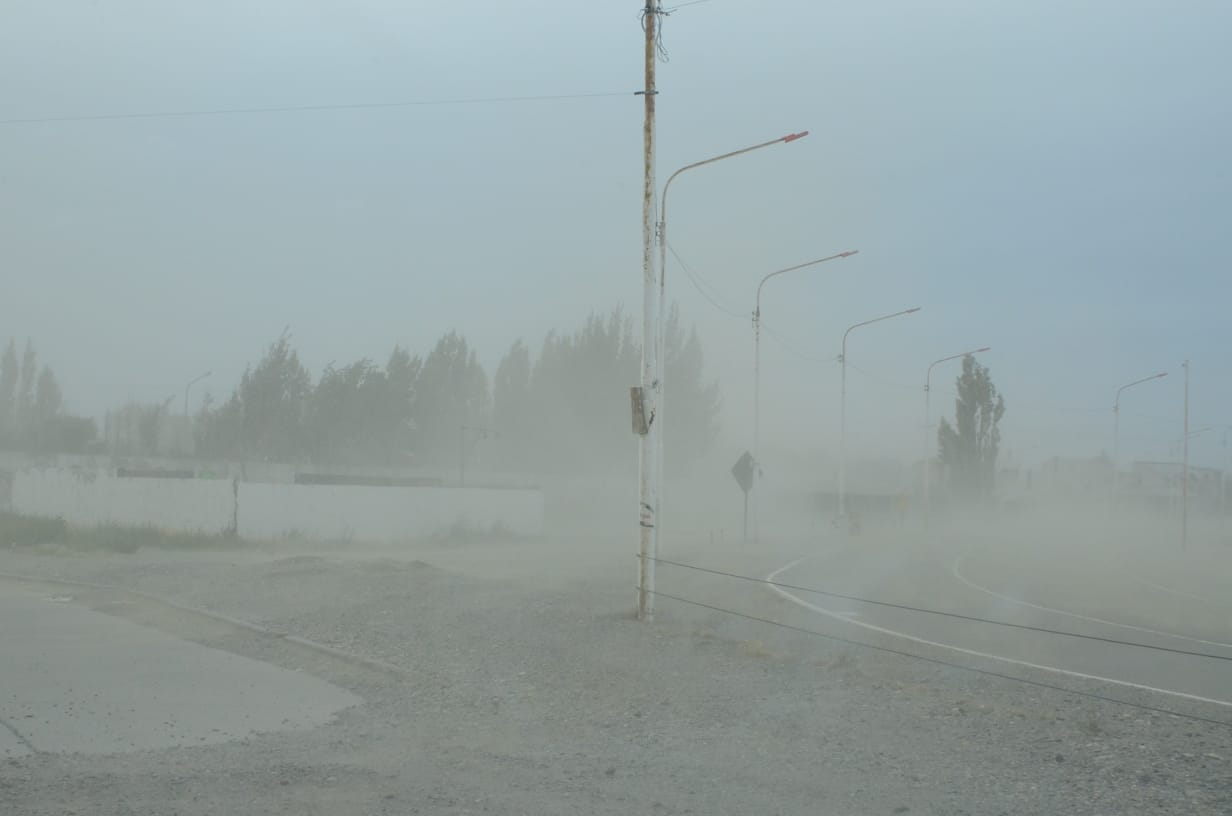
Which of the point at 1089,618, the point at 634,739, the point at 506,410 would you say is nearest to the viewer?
the point at 634,739

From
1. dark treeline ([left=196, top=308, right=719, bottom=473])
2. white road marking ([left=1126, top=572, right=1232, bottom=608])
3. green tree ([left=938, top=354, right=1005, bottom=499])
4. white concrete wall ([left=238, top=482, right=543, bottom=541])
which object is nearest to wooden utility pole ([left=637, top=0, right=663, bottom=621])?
white road marking ([left=1126, top=572, right=1232, bottom=608])

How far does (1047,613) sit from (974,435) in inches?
2279

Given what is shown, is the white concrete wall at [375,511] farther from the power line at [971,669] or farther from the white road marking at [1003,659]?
the power line at [971,669]

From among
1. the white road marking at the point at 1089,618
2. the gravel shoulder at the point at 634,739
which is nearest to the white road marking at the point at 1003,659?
the gravel shoulder at the point at 634,739

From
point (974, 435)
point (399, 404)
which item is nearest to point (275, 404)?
point (399, 404)

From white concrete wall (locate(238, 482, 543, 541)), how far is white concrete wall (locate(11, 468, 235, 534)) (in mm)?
835

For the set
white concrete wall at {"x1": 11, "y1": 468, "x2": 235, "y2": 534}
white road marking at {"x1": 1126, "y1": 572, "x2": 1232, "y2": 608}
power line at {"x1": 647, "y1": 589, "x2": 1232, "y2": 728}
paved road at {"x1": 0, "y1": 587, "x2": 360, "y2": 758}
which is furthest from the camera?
white concrete wall at {"x1": 11, "y1": 468, "x2": 235, "y2": 534}

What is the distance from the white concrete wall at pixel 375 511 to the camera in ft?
111

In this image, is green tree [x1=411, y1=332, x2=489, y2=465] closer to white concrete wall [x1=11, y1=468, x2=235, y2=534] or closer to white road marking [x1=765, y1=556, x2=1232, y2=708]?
white concrete wall [x1=11, y1=468, x2=235, y2=534]

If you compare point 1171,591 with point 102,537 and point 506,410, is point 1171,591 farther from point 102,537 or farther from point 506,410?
point 506,410

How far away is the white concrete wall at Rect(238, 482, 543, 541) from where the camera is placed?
33719 millimetres

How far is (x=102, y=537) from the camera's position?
95.6 feet

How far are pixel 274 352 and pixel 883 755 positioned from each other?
198 feet

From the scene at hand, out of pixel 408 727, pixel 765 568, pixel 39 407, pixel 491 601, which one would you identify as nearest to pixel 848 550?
pixel 765 568
